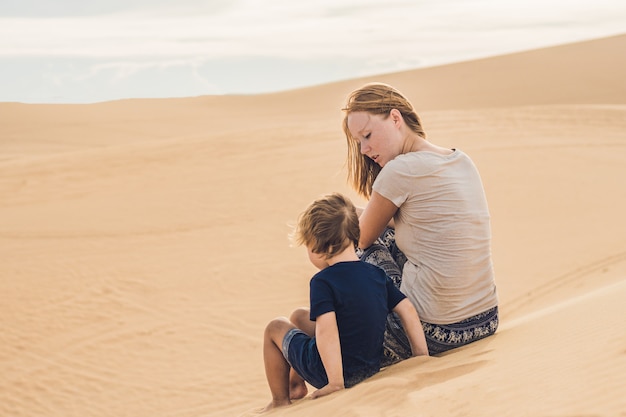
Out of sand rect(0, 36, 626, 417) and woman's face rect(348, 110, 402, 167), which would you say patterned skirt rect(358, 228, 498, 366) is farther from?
woman's face rect(348, 110, 402, 167)

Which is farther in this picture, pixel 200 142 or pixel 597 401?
pixel 200 142

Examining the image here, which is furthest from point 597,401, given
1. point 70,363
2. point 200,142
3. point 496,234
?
point 200,142

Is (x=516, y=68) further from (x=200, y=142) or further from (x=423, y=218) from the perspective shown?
(x=423, y=218)

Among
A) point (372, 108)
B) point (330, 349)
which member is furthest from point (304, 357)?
point (372, 108)

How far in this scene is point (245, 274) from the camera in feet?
29.5

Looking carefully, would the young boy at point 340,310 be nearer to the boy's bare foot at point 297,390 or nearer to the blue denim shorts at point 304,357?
the blue denim shorts at point 304,357

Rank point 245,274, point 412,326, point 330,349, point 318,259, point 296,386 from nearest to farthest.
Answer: point 330,349 → point 318,259 → point 412,326 → point 296,386 → point 245,274

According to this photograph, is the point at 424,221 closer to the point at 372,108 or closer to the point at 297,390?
the point at 372,108

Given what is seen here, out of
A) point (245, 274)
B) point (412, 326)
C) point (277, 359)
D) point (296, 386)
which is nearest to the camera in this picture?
point (412, 326)

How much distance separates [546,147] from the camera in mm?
14922

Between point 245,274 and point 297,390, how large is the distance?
187 inches

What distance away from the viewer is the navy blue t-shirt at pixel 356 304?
3771 mm

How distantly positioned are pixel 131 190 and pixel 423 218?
9.67m

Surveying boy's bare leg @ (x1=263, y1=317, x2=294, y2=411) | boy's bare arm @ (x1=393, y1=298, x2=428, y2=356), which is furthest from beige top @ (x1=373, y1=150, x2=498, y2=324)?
boy's bare leg @ (x1=263, y1=317, x2=294, y2=411)
